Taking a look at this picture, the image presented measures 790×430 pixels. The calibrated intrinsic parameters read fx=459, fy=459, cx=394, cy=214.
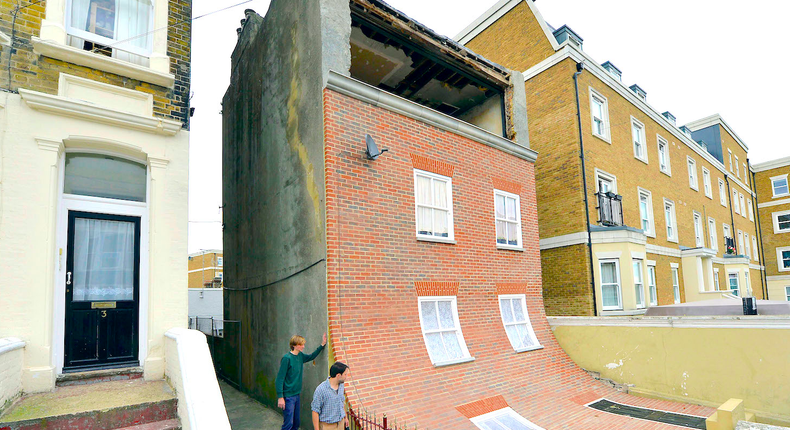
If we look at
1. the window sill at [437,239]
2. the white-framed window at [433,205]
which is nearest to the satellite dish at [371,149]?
the white-framed window at [433,205]

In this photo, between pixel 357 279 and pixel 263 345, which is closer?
pixel 357 279

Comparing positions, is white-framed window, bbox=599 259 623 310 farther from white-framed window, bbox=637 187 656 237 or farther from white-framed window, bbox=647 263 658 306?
white-framed window, bbox=637 187 656 237

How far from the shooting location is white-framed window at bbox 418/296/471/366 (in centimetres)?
979

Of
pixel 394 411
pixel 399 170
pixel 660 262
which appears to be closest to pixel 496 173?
pixel 399 170

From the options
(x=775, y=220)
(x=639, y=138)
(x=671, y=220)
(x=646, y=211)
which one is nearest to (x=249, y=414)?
(x=646, y=211)

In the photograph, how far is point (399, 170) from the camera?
1019 cm

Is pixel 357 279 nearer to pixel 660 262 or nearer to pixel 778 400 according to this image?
pixel 778 400

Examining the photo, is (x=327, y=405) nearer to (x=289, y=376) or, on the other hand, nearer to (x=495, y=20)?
(x=289, y=376)

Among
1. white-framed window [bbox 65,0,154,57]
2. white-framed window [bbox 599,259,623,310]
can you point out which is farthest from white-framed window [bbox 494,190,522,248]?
white-framed window [bbox 65,0,154,57]

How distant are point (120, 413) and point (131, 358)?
214 cm

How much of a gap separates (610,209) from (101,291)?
16542mm

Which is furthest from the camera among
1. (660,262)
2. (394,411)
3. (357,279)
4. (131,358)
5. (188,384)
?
(660,262)

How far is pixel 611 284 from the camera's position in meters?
16.5

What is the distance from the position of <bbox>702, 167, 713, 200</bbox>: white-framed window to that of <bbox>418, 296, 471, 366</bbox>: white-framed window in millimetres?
24736
